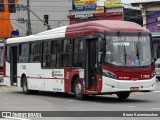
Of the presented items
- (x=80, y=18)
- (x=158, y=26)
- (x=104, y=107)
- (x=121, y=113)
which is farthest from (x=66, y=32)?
(x=80, y=18)

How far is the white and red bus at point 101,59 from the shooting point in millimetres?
19844

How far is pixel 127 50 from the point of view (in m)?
20.1

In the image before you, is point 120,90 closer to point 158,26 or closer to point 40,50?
point 40,50

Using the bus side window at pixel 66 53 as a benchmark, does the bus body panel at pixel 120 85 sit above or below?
below

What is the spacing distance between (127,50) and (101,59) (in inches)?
43.2

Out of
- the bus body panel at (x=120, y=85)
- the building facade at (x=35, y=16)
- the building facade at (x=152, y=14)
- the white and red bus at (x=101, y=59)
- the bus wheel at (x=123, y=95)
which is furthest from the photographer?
the building facade at (x=35, y=16)

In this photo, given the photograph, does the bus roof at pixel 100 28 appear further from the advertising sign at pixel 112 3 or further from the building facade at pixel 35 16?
the building facade at pixel 35 16

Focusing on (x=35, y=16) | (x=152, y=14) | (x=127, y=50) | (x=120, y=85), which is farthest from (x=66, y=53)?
(x=35, y=16)

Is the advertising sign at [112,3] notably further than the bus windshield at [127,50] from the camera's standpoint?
Yes

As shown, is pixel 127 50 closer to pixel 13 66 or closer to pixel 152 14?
pixel 13 66

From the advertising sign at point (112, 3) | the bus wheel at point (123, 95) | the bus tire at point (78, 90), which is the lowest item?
the bus wheel at point (123, 95)

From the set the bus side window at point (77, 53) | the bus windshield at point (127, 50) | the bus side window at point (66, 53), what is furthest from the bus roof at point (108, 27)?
the bus side window at point (66, 53)

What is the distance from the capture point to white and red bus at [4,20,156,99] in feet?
65.1

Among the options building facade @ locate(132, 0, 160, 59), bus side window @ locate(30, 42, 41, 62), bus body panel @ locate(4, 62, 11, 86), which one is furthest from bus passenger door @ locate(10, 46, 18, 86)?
building facade @ locate(132, 0, 160, 59)
